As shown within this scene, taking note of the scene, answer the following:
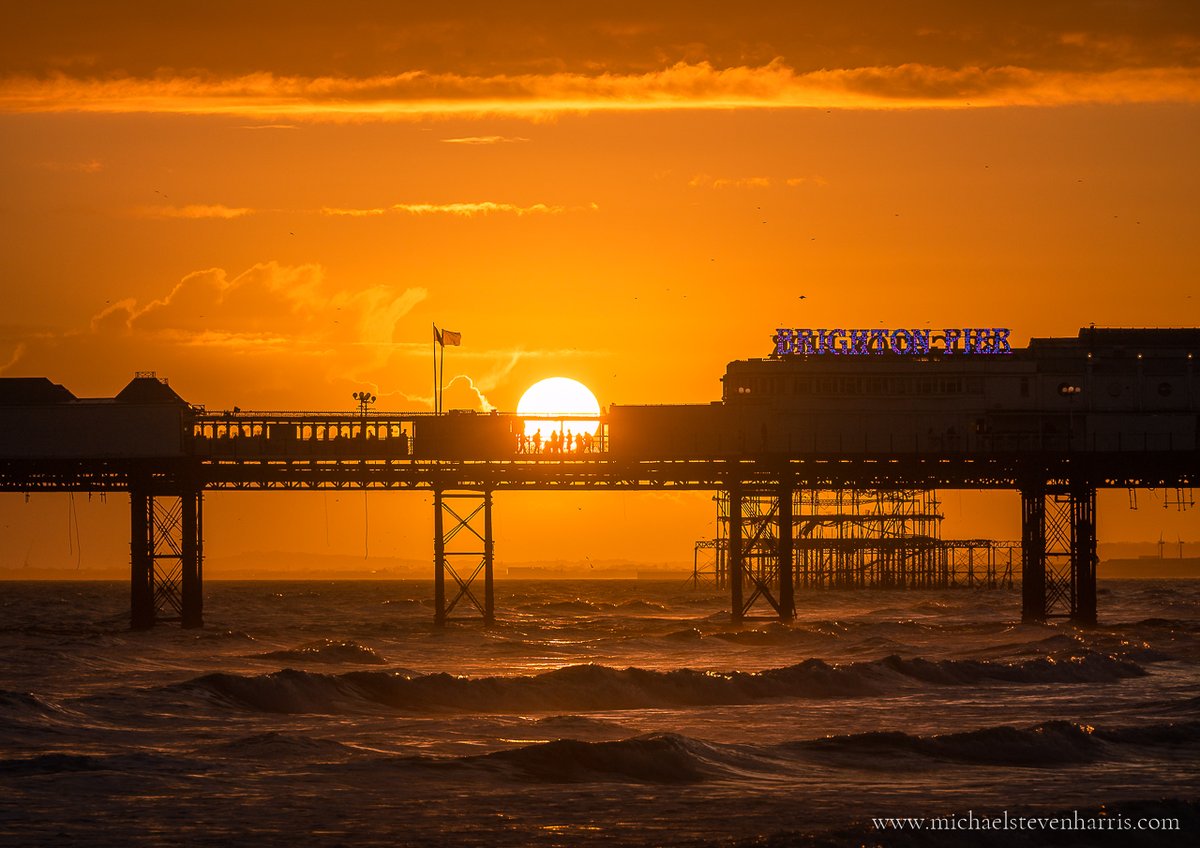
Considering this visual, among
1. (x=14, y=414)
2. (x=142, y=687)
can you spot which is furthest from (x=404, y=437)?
(x=142, y=687)

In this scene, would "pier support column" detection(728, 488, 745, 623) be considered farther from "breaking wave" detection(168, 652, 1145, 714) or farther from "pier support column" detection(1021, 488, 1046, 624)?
"breaking wave" detection(168, 652, 1145, 714)

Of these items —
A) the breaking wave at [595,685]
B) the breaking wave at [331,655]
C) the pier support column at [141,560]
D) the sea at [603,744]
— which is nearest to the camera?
the sea at [603,744]

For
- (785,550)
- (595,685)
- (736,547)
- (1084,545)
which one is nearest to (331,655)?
(595,685)

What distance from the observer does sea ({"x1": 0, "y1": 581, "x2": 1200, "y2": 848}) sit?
2977cm

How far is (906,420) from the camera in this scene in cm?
8744

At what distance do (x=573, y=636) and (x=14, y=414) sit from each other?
98.9ft

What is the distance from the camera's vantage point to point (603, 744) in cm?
3741

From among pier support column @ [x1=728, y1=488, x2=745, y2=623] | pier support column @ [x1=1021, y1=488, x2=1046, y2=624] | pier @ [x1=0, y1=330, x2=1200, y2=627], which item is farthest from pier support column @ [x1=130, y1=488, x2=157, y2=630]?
pier support column @ [x1=1021, y1=488, x2=1046, y2=624]

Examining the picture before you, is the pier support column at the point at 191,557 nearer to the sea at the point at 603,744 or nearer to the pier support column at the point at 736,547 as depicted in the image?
the sea at the point at 603,744

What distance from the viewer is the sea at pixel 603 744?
2977 centimetres

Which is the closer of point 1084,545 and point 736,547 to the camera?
point 1084,545

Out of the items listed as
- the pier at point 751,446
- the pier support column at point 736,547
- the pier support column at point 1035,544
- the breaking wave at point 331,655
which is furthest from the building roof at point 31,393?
the pier support column at point 1035,544

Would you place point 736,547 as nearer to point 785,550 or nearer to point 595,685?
point 785,550

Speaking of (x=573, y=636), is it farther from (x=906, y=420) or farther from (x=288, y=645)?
(x=906, y=420)
